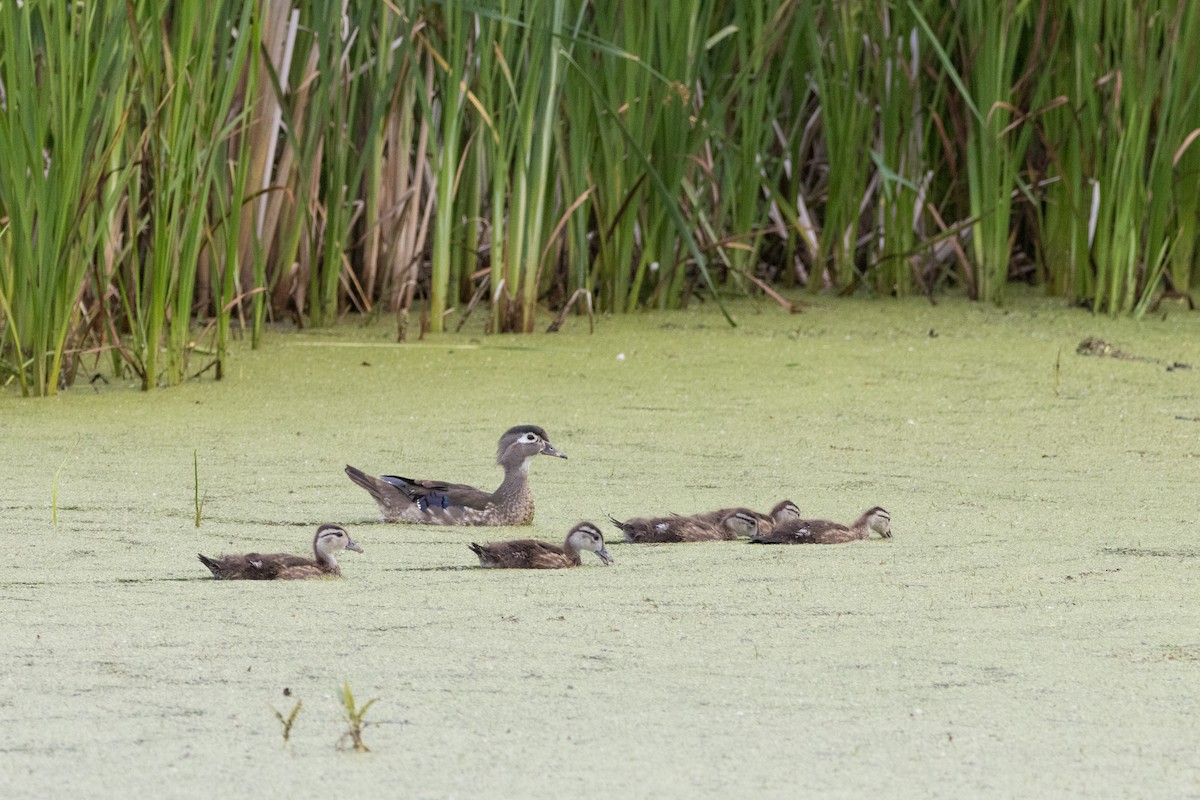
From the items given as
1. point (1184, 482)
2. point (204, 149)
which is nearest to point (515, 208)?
point (204, 149)

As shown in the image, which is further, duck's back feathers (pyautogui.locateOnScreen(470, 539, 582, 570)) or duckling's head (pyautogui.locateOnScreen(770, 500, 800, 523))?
duckling's head (pyautogui.locateOnScreen(770, 500, 800, 523))

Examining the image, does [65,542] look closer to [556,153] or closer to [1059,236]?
[556,153]

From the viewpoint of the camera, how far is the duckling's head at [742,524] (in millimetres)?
3275

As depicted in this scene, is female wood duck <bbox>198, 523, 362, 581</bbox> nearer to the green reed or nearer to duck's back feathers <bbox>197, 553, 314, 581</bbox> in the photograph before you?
duck's back feathers <bbox>197, 553, 314, 581</bbox>

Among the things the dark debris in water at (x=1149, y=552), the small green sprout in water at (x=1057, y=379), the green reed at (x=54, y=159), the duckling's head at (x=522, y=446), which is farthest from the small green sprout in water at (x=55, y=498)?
the small green sprout in water at (x=1057, y=379)

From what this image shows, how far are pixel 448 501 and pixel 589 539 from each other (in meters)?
0.55

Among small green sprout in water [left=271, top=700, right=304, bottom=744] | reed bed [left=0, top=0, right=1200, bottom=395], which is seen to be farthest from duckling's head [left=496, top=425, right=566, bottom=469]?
small green sprout in water [left=271, top=700, right=304, bottom=744]

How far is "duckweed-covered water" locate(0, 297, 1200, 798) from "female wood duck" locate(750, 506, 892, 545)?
5 centimetres

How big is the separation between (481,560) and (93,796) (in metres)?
1.25

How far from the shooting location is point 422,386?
511 cm

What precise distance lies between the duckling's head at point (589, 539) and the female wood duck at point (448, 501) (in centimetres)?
44

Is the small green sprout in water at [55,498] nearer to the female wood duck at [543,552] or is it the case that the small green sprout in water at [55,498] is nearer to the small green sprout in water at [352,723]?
the female wood duck at [543,552]

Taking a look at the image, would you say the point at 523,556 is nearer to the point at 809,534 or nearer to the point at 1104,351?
the point at 809,534

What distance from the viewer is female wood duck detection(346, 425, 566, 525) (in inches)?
137
